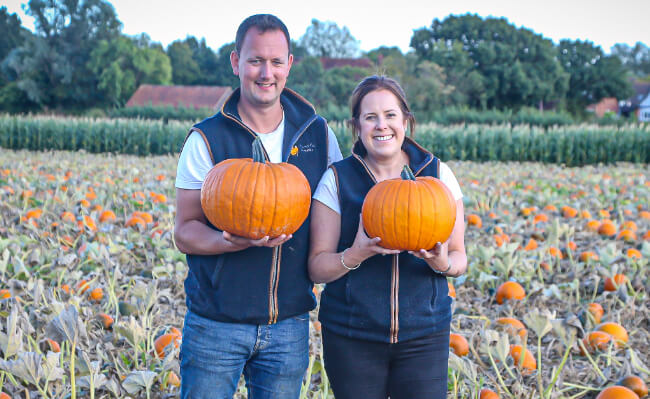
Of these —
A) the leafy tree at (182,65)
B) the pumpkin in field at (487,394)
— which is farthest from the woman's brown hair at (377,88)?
the leafy tree at (182,65)

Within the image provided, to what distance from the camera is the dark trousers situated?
5.90ft

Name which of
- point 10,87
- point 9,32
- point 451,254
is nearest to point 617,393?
point 451,254

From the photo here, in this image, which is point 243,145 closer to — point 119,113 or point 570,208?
point 570,208

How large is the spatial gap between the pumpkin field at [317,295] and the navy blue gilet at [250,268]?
60cm

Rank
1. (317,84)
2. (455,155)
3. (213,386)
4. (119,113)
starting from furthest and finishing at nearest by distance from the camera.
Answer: (317,84) < (119,113) < (455,155) < (213,386)

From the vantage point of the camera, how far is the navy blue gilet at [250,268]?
5.95 feet

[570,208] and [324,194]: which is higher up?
[324,194]

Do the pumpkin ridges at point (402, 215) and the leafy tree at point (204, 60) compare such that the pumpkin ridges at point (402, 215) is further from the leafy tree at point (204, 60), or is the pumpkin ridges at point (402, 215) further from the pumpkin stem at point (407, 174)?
the leafy tree at point (204, 60)

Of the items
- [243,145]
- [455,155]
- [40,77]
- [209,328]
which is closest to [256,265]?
[209,328]

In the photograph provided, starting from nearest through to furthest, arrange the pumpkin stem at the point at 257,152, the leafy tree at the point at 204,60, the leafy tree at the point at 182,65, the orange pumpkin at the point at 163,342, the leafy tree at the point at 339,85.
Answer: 1. the pumpkin stem at the point at 257,152
2. the orange pumpkin at the point at 163,342
3. the leafy tree at the point at 339,85
4. the leafy tree at the point at 204,60
5. the leafy tree at the point at 182,65

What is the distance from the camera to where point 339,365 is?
1.85m

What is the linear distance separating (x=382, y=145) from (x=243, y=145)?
498 mm

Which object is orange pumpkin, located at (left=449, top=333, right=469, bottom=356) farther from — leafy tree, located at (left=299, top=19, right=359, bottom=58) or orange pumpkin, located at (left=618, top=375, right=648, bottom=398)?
leafy tree, located at (left=299, top=19, right=359, bottom=58)

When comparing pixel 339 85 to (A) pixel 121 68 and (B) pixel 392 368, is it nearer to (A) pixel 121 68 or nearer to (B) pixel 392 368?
(A) pixel 121 68
